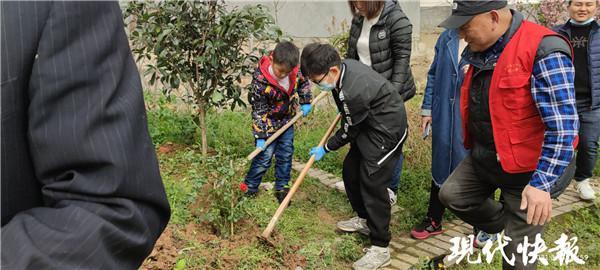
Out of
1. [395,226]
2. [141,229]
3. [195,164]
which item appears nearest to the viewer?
[141,229]

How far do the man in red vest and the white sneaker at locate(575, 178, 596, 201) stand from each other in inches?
84.1

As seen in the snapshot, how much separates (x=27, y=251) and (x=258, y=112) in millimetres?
3476

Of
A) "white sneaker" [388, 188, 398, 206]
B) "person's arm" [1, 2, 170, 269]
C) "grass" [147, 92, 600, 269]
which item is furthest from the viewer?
"white sneaker" [388, 188, 398, 206]

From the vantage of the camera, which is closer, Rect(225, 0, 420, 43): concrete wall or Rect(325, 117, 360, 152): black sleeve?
Rect(325, 117, 360, 152): black sleeve

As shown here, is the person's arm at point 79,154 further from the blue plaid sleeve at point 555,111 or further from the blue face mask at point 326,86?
the blue face mask at point 326,86

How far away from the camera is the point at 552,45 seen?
99.3 inches

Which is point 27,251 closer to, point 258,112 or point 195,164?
point 195,164

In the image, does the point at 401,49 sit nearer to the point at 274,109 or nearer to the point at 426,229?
the point at 274,109

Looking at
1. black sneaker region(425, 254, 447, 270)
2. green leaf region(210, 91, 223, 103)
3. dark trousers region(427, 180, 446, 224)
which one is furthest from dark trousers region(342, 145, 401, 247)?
green leaf region(210, 91, 223, 103)

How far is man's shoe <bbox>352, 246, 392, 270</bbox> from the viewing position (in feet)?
11.6

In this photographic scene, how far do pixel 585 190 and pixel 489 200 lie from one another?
2016 mm

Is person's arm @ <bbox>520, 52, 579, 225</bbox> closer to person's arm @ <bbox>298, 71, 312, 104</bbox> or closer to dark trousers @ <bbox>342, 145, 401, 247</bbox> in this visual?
dark trousers @ <bbox>342, 145, 401, 247</bbox>

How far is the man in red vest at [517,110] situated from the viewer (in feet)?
8.23

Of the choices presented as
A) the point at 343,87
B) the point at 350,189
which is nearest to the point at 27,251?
the point at 343,87
